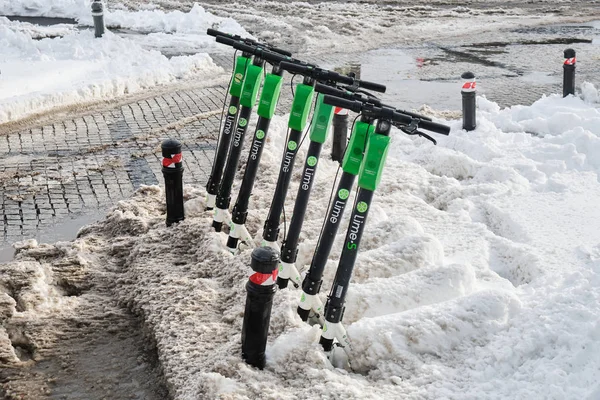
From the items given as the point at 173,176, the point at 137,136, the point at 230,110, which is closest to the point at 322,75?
the point at 230,110

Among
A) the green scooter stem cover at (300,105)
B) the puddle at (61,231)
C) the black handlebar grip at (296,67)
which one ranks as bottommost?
the puddle at (61,231)

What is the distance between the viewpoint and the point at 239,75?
6.53 meters

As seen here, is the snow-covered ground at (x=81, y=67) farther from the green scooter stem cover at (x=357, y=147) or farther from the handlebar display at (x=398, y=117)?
the handlebar display at (x=398, y=117)

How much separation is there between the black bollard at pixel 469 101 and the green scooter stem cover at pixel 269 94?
4.63m

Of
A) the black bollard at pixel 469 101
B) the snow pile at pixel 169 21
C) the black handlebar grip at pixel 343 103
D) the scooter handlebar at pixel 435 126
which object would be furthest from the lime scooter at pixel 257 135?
the snow pile at pixel 169 21

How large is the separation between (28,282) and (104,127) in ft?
17.3

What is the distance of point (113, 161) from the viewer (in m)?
9.38

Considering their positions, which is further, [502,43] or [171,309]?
[502,43]

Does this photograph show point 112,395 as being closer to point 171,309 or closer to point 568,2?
point 171,309

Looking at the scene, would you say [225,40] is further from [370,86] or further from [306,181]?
[306,181]

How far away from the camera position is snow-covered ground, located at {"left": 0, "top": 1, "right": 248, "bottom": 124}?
1180 cm

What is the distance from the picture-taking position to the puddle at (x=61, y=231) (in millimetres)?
6973

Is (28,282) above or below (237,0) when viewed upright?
below

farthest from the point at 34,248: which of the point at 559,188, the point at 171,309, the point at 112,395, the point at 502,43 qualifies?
the point at 502,43
